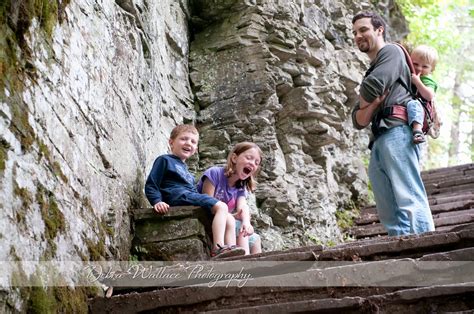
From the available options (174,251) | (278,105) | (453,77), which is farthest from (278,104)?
(453,77)

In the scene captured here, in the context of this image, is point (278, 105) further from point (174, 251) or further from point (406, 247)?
point (406, 247)

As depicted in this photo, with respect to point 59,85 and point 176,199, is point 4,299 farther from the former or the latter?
point 176,199

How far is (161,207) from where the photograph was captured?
5266 mm

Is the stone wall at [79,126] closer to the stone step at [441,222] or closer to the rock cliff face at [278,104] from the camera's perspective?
the rock cliff face at [278,104]

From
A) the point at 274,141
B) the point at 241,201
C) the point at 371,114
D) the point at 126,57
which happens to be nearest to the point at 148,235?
the point at 241,201

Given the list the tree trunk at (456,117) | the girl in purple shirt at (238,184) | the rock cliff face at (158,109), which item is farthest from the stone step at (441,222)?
the tree trunk at (456,117)

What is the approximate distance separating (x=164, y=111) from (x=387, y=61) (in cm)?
234

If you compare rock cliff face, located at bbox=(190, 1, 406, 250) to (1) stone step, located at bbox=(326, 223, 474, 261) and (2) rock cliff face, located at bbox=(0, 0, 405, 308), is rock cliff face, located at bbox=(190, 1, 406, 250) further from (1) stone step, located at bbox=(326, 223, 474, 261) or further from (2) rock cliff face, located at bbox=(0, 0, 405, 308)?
(1) stone step, located at bbox=(326, 223, 474, 261)

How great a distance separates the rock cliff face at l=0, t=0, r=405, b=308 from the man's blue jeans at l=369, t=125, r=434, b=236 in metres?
1.91

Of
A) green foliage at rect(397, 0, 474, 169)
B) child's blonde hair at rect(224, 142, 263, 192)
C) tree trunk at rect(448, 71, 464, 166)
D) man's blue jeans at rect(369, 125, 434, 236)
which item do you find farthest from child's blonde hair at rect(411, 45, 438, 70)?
tree trunk at rect(448, 71, 464, 166)

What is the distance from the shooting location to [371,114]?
218 inches

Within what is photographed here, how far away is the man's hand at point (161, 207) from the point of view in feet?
17.2

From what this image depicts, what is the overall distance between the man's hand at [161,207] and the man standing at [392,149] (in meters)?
1.66

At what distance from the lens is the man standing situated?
518 centimetres
